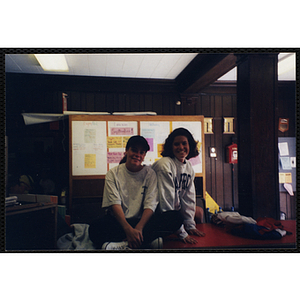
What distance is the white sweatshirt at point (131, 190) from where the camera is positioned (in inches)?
53.4

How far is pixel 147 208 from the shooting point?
136 cm

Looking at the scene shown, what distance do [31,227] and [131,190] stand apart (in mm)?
840

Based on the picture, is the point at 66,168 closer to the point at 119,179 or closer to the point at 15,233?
the point at 119,179

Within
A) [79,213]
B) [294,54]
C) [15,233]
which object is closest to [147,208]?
[79,213]

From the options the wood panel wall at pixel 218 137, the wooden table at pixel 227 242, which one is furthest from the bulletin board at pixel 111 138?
the wooden table at pixel 227 242

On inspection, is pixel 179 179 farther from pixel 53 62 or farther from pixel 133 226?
pixel 53 62

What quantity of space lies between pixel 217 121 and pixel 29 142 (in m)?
1.58

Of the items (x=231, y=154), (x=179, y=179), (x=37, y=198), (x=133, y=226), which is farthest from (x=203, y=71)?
(x=37, y=198)

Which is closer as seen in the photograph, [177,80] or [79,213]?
[79,213]

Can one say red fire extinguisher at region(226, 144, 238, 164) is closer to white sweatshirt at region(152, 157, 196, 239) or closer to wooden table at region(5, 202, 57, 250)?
white sweatshirt at region(152, 157, 196, 239)

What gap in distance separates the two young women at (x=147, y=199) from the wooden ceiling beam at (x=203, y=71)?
45cm

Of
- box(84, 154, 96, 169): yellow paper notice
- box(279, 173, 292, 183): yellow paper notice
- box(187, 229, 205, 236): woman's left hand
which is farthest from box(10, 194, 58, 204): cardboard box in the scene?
box(279, 173, 292, 183): yellow paper notice

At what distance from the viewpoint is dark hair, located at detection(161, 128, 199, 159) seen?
1427mm

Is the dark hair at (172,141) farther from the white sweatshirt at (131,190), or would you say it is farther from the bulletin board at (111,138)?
the white sweatshirt at (131,190)
